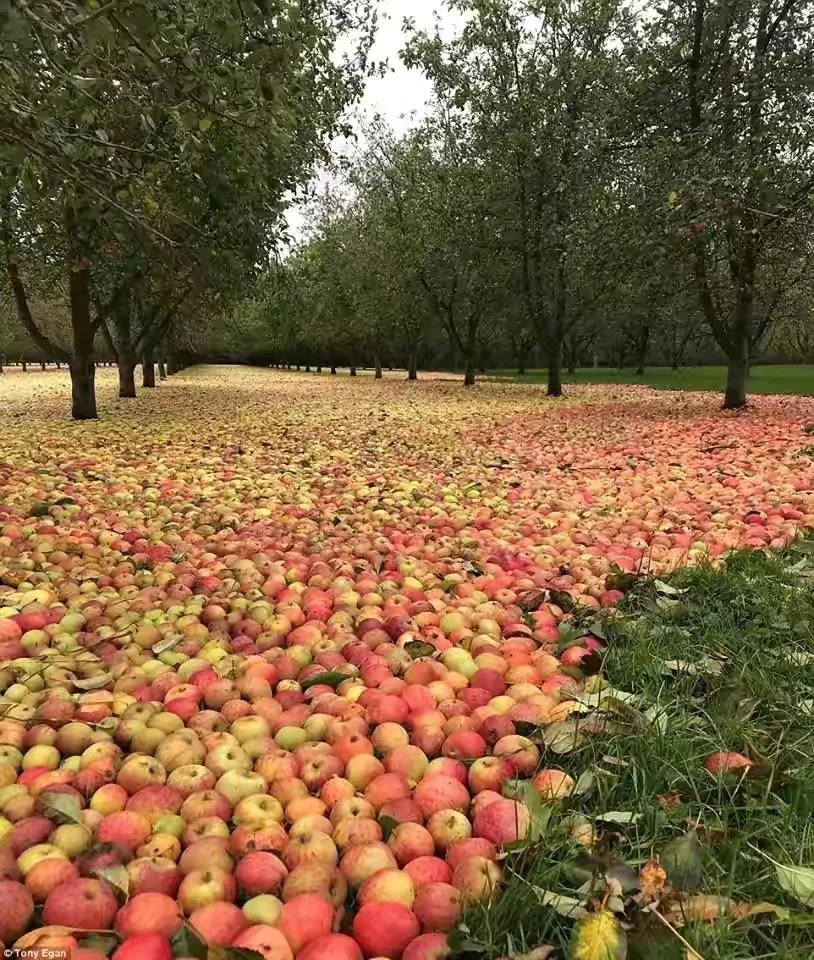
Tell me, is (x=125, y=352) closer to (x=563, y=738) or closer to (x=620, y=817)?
(x=563, y=738)

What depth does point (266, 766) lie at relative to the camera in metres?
2.05

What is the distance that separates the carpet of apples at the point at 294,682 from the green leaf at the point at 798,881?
0.44 metres

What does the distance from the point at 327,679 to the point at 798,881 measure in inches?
62.6

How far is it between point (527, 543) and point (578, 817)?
2.74m

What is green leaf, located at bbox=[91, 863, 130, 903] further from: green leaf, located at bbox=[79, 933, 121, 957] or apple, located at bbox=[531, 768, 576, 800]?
apple, located at bbox=[531, 768, 576, 800]

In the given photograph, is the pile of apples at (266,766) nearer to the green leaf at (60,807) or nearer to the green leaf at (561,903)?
the green leaf at (60,807)

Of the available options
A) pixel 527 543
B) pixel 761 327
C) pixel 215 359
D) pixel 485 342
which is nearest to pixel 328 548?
pixel 527 543

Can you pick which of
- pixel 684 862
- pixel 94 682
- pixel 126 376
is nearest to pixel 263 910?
pixel 684 862

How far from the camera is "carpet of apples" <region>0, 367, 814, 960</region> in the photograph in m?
1.59

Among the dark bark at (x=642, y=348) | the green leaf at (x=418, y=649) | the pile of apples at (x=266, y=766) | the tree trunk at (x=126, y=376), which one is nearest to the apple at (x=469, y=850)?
the pile of apples at (x=266, y=766)

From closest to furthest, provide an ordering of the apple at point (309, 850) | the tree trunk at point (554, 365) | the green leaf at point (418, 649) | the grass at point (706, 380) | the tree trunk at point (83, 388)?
the apple at point (309, 850) → the green leaf at point (418, 649) → the tree trunk at point (83, 388) → the tree trunk at point (554, 365) → the grass at point (706, 380)

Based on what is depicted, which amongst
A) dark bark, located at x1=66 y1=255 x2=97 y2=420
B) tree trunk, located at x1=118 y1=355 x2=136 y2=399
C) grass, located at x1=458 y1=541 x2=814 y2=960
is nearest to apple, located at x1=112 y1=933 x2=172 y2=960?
grass, located at x1=458 y1=541 x2=814 y2=960

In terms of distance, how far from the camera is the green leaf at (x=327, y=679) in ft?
8.56

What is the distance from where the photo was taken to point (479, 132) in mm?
19141
